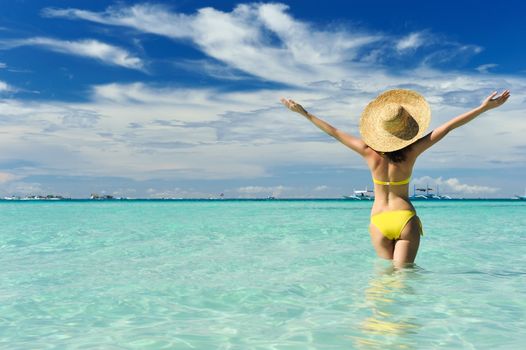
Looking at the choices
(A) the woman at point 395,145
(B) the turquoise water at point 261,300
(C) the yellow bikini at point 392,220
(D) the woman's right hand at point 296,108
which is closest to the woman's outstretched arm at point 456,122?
(A) the woman at point 395,145

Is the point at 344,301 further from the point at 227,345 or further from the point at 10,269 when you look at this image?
the point at 10,269

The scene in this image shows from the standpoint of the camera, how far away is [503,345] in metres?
3.77

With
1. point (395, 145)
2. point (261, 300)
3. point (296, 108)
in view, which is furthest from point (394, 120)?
point (261, 300)

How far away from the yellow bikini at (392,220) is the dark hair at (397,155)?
0.26m

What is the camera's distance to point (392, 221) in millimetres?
5598

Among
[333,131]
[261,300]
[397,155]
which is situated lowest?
[261,300]

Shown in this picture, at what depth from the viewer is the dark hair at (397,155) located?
5355 millimetres

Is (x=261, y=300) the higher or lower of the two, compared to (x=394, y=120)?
lower

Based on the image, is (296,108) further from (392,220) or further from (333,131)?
(392,220)

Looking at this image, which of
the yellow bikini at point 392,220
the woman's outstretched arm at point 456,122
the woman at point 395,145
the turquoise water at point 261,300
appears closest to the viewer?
the turquoise water at point 261,300

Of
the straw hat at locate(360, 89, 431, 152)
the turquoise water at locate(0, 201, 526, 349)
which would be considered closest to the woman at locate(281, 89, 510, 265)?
the straw hat at locate(360, 89, 431, 152)

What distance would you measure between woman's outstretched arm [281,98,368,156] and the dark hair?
263mm

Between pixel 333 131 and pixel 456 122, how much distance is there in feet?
4.18

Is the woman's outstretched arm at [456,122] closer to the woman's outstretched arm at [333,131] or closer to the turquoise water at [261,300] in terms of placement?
the woman's outstretched arm at [333,131]
